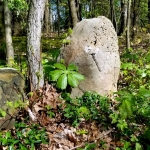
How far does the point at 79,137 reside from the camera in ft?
11.7

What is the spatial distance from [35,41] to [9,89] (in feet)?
2.68

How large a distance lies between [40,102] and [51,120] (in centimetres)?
34

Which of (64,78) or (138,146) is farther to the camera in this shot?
(64,78)

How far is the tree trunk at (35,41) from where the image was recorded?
3.89m

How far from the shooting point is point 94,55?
15.1 ft

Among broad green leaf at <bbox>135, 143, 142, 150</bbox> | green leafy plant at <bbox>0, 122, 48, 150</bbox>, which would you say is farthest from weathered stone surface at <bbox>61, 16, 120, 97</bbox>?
broad green leaf at <bbox>135, 143, 142, 150</bbox>

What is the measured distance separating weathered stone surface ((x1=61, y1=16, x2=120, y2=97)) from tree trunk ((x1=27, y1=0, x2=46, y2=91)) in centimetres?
Result: 77

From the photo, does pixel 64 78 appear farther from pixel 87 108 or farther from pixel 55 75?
pixel 87 108

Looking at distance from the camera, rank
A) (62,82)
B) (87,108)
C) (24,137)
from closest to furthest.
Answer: (24,137) < (62,82) < (87,108)

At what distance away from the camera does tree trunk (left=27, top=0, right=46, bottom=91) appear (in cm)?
389

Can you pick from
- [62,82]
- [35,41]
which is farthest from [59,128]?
[35,41]

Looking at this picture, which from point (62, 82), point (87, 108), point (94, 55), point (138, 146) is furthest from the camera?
point (94, 55)

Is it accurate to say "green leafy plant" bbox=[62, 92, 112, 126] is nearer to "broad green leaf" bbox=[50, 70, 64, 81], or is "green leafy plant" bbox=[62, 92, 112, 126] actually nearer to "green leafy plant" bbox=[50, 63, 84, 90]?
"green leafy plant" bbox=[50, 63, 84, 90]

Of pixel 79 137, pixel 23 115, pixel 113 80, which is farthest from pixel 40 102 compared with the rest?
pixel 113 80
